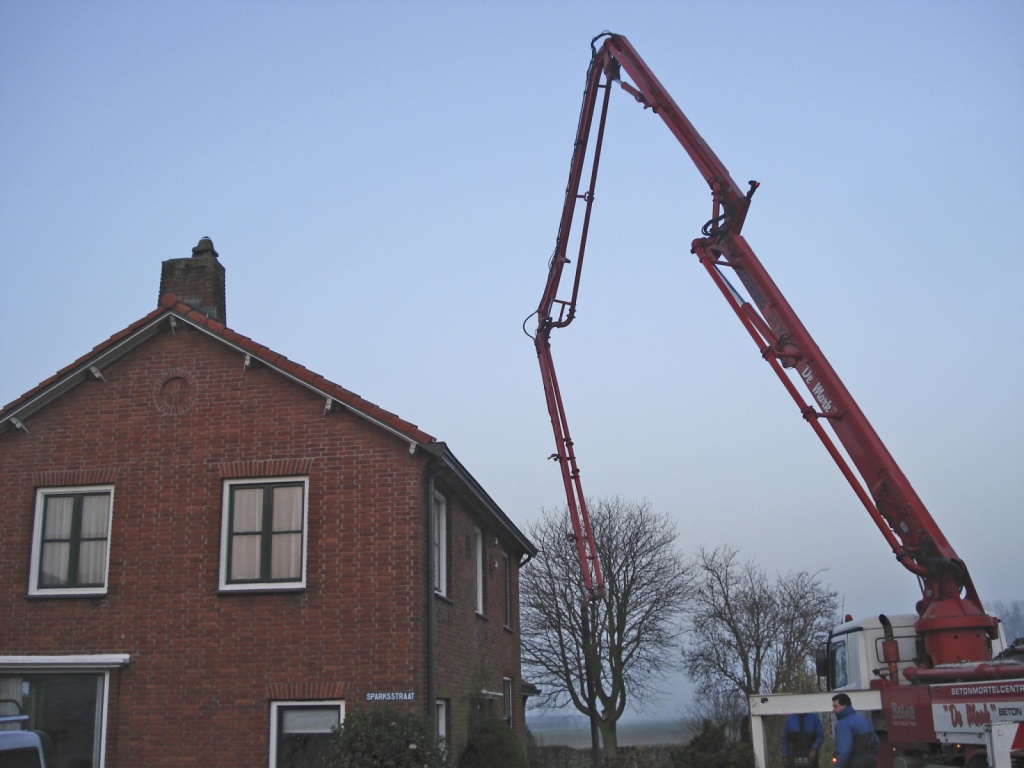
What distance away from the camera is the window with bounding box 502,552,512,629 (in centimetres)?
2309

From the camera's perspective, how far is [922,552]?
12.5m

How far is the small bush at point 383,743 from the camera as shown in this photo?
43.5 feet

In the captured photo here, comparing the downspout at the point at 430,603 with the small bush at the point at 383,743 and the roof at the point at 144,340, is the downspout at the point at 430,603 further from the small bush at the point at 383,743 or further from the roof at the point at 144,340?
the small bush at the point at 383,743

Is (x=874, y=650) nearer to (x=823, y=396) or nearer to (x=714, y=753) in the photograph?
(x=823, y=396)

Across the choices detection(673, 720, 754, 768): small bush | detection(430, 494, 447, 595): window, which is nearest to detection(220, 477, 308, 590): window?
detection(430, 494, 447, 595): window

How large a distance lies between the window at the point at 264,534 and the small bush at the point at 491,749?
13.6 ft

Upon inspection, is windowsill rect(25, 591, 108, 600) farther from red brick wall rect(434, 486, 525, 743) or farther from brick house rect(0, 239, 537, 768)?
red brick wall rect(434, 486, 525, 743)

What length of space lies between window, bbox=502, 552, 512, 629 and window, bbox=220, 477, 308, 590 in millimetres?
8313

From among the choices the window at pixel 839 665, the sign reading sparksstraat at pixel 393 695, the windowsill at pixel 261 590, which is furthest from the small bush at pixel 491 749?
the window at pixel 839 665

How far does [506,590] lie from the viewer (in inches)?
934

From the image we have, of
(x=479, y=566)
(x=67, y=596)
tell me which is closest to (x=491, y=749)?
(x=479, y=566)

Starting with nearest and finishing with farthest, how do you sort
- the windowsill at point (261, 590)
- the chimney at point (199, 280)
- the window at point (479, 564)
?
the windowsill at point (261, 590)
the chimney at point (199, 280)
the window at point (479, 564)

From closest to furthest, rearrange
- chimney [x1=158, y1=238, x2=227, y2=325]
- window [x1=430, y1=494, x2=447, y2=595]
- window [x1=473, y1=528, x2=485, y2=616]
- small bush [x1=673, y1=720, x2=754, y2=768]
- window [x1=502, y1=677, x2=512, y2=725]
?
window [x1=430, y1=494, x2=447, y2=595], chimney [x1=158, y1=238, x2=227, y2=325], window [x1=473, y1=528, x2=485, y2=616], window [x1=502, y1=677, x2=512, y2=725], small bush [x1=673, y1=720, x2=754, y2=768]

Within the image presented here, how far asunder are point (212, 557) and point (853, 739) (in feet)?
30.5
